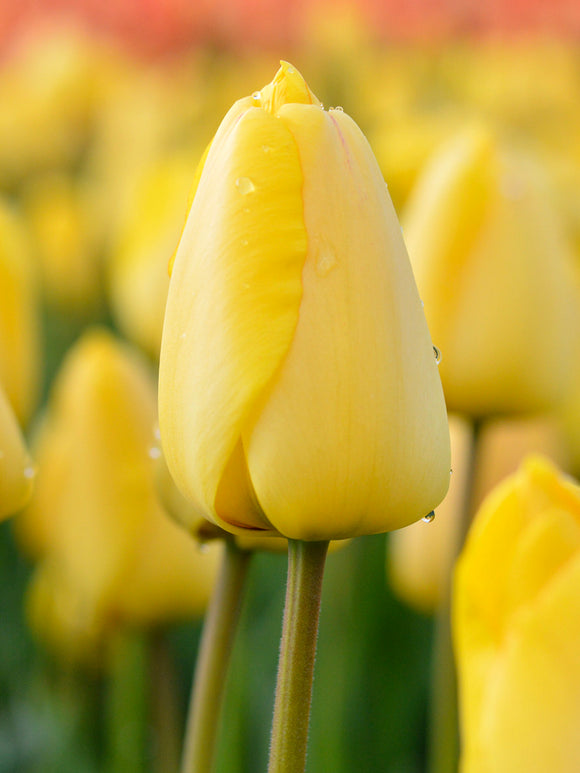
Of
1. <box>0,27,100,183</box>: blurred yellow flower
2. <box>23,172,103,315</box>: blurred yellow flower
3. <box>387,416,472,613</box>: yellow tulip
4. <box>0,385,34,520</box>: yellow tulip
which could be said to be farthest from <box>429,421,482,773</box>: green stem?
<box>0,27,100,183</box>: blurred yellow flower

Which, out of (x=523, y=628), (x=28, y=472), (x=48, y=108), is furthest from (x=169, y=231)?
(x=48, y=108)

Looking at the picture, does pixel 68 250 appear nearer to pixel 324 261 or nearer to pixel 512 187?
pixel 512 187

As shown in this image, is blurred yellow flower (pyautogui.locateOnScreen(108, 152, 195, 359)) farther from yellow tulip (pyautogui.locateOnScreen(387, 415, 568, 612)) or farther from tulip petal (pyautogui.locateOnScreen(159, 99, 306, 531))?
tulip petal (pyautogui.locateOnScreen(159, 99, 306, 531))

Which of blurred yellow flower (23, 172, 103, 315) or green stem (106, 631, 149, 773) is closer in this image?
green stem (106, 631, 149, 773)

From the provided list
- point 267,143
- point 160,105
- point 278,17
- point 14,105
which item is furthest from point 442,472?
point 278,17

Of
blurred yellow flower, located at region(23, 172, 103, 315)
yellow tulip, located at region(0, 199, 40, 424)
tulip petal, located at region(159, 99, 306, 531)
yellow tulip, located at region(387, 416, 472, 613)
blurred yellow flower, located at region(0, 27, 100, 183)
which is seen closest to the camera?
tulip petal, located at region(159, 99, 306, 531)

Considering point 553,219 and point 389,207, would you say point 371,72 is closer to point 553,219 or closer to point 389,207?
point 553,219
